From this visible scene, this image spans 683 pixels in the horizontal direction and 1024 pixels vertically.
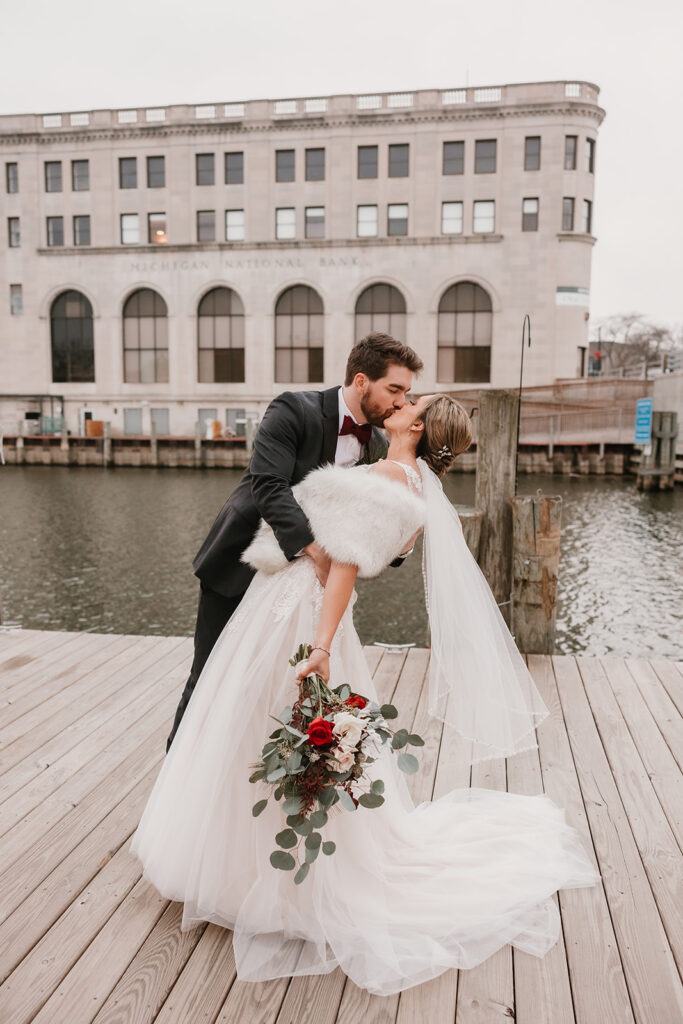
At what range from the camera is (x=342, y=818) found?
2.61 meters

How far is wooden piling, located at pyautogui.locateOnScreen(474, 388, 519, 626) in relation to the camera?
5824 millimetres

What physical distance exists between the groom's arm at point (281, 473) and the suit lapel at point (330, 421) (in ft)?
0.36

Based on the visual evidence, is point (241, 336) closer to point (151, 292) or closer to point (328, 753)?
point (151, 292)

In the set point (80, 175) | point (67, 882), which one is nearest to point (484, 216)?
point (80, 175)

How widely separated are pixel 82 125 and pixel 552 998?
150ft

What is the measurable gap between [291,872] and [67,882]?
0.98 meters

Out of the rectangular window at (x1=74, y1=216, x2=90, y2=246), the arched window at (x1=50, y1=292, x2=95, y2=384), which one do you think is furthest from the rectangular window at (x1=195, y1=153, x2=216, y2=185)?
the arched window at (x1=50, y1=292, x2=95, y2=384)

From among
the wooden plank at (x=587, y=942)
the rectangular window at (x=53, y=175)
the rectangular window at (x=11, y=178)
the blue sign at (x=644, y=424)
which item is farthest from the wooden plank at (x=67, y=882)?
the rectangular window at (x=11, y=178)

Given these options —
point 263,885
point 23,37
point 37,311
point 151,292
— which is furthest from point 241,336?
point 23,37

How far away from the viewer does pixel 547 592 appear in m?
5.64

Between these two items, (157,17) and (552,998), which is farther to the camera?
(157,17)

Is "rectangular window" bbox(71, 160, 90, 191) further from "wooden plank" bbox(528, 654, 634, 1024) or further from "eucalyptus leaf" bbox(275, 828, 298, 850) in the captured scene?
"eucalyptus leaf" bbox(275, 828, 298, 850)

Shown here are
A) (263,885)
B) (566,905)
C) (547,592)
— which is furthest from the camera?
(547,592)

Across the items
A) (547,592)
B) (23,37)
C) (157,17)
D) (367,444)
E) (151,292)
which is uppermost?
(157,17)
